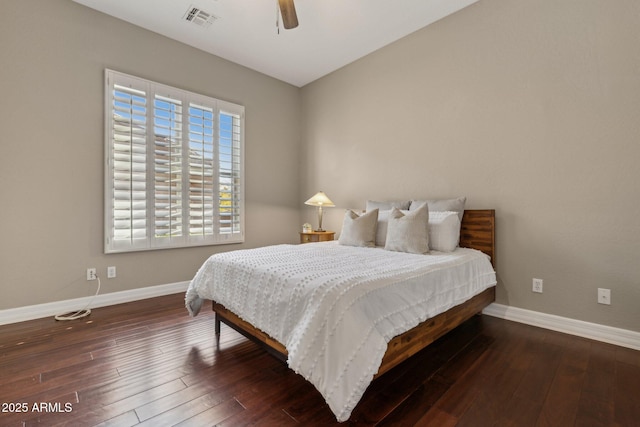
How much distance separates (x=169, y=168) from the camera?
3.46 m

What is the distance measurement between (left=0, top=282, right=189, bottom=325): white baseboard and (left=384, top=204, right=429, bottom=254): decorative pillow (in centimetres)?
261

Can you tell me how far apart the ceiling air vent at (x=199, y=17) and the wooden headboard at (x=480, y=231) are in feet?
11.0

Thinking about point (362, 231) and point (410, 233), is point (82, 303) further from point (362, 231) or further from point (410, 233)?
point (410, 233)

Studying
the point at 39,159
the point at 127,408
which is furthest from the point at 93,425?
the point at 39,159

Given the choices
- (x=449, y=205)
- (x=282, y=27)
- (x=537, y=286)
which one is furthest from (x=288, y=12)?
(x=537, y=286)

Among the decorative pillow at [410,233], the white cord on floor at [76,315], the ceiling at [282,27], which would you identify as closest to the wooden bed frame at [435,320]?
the decorative pillow at [410,233]

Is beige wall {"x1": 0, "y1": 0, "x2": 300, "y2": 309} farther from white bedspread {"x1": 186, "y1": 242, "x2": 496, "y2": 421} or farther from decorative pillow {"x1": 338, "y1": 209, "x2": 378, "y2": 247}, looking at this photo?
decorative pillow {"x1": 338, "y1": 209, "x2": 378, "y2": 247}

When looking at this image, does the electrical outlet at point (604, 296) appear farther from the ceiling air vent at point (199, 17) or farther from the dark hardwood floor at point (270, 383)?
the ceiling air vent at point (199, 17)

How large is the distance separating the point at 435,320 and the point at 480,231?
4.31ft

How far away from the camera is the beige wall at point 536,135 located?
2197 mm

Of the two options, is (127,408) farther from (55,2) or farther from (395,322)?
(55,2)

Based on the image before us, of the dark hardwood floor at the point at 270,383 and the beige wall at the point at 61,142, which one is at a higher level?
the beige wall at the point at 61,142

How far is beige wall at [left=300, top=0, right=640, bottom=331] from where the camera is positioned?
2.20m

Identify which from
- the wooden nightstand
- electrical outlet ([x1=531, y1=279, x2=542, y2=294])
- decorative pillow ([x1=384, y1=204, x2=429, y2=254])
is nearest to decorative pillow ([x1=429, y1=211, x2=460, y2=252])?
decorative pillow ([x1=384, y1=204, x2=429, y2=254])
